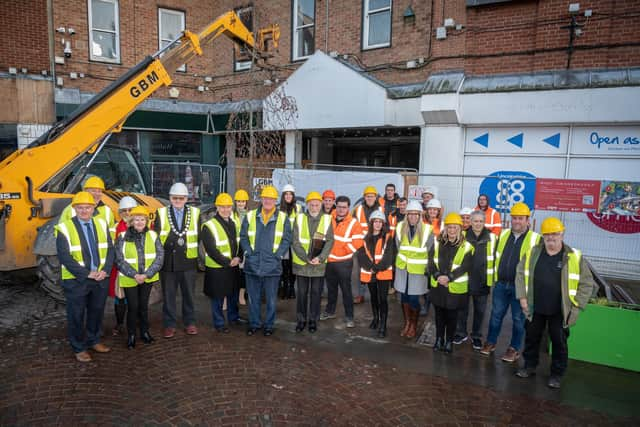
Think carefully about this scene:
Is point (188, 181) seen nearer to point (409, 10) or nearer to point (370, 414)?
point (409, 10)

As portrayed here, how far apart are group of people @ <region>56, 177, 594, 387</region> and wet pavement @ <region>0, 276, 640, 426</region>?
26 cm

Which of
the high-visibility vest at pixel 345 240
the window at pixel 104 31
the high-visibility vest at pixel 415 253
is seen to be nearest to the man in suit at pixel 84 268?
the high-visibility vest at pixel 345 240

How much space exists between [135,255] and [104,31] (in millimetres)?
12231

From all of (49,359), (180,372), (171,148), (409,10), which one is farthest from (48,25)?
(180,372)

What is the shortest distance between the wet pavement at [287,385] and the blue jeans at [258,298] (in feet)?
0.74

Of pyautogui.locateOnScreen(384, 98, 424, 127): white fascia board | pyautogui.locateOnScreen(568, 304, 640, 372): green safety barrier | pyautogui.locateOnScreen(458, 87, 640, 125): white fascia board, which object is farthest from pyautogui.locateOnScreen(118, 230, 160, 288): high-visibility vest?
pyautogui.locateOnScreen(458, 87, 640, 125): white fascia board

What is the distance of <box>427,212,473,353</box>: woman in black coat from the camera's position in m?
5.25

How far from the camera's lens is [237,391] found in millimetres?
4422

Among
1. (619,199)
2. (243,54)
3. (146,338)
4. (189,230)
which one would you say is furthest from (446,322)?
(243,54)

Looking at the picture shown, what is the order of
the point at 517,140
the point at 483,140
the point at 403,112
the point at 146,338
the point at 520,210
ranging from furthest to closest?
the point at 403,112, the point at 483,140, the point at 517,140, the point at 146,338, the point at 520,210

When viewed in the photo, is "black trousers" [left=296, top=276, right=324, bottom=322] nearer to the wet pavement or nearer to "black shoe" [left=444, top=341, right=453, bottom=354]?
the wet pavement

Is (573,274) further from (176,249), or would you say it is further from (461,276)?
(176,249)

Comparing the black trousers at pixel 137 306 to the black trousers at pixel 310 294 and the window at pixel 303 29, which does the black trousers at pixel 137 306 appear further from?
the window at pixel 303 29

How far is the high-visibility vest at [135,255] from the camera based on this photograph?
5312 millimetres
